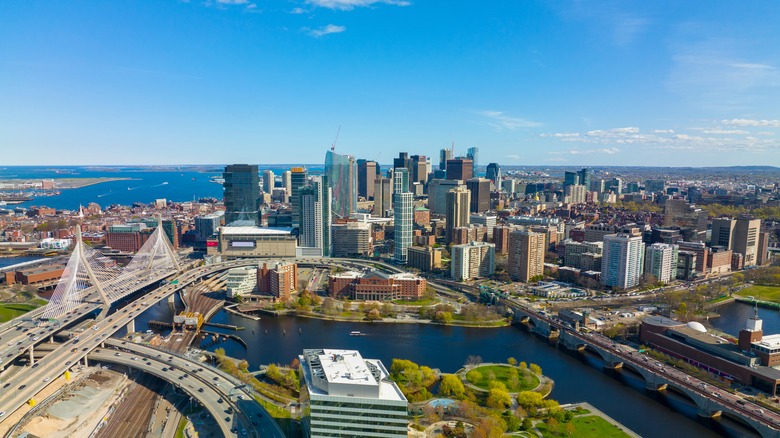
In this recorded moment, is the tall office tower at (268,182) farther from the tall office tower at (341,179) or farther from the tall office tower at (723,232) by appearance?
the tall office tower at (723,232)

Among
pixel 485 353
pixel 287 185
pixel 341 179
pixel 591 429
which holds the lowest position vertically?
pixel 485 353

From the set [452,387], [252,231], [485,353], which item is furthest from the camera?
Result: [252,231]

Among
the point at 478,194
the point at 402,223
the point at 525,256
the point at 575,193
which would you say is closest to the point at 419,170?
the point at 575,193

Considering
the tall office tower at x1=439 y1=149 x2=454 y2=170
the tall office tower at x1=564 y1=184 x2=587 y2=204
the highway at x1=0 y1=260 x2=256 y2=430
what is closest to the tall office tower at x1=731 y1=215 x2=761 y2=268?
the tall office tower at x1=564 y1=184 x2=587 y2=204

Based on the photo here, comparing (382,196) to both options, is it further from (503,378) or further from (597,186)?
(503,378)

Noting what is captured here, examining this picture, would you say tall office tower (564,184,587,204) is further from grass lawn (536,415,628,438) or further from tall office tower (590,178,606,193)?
grass lawn (536,415,628,438)

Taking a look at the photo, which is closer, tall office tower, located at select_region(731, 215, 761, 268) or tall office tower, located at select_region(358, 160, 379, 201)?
tall office tower, located at select_region(731, 215, 761, 268)
